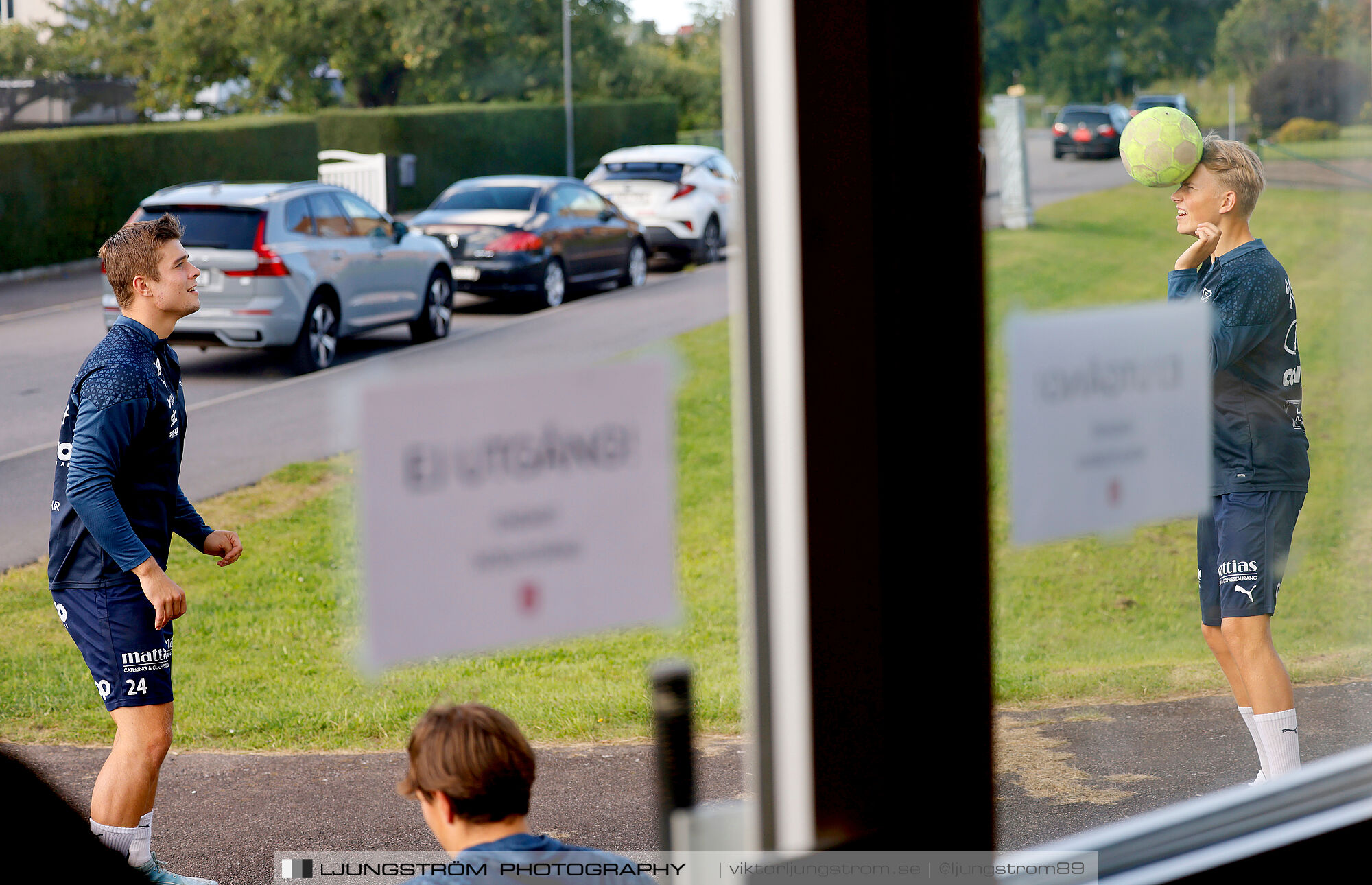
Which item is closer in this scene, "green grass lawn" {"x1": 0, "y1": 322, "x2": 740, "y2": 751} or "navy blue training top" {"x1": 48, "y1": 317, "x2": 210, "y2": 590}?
"navy blue training top" {"x1": 48, "y1": 317, "x2": 210, "y2": 590}

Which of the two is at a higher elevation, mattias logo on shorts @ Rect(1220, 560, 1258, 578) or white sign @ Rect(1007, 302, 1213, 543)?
white sign @ Rect(1007, 302, 1213, 543)

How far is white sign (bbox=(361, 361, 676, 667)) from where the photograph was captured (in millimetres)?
1071

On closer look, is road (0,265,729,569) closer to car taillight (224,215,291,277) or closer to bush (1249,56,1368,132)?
car taillight (224,215,291,277)

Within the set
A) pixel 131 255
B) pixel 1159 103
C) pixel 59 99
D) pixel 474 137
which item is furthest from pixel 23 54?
pixel 1159 103

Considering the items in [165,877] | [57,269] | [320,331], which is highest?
[57,269]

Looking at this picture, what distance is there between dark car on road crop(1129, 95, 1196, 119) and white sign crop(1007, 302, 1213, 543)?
1193mm

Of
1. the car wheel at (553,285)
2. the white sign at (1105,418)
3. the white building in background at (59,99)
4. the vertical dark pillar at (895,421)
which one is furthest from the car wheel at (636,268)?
the vertical dark pillar at (895,421)

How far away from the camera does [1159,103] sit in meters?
2.59

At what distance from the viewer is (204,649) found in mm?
5293

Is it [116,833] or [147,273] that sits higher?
[147,273]

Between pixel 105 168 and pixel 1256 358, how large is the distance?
578 centimetres

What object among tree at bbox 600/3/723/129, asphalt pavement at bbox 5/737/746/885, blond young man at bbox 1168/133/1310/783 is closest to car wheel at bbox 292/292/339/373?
asphalt pavement at bbox 5/737/746/885

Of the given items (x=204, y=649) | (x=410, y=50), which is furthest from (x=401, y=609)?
(x=204, y=649)

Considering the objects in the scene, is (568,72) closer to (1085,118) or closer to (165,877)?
(1085,118)
